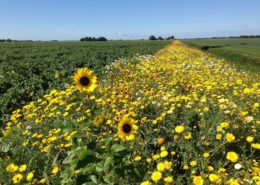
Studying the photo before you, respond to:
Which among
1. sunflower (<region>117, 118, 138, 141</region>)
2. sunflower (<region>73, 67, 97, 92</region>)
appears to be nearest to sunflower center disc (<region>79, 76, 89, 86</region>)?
sunflower (<region>73, 67, 97, 92</region>)

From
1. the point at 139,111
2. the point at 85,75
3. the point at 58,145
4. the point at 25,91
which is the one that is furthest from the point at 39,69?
the point at 85,75

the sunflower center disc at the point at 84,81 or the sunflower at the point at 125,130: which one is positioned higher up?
the sunflower center disc at the point at 84,81

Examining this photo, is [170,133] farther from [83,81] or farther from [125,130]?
[83,81]

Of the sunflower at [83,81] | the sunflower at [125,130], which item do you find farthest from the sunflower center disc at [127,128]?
the sunflower at [83,81]

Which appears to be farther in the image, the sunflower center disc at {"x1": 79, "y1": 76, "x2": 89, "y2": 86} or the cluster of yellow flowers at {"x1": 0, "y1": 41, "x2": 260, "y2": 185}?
the cluster of yellow flowers at {"x1": 0, "y1": 41, "x2": 260, "y2": 185}

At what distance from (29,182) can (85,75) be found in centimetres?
141

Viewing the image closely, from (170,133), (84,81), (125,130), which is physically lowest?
(170,133)

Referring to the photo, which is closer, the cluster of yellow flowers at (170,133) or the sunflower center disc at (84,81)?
the sunflower center disc at (84,81)

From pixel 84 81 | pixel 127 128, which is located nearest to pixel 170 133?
pixel 127 128

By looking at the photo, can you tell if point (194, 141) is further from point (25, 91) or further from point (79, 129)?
point (25, 91)

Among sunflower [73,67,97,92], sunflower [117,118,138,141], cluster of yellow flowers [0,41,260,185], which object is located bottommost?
cluster of yellow flowers [0,41,260,185]

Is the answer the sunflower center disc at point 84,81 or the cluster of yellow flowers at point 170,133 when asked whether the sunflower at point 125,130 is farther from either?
the sunflower center disc at point 84,81

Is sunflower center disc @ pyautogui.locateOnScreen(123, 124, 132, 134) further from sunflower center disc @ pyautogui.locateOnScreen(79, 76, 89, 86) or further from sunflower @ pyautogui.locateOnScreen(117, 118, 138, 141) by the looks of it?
sunflower center disc @ pyautogui.locateOnScreen(79, 76, 89, 86)

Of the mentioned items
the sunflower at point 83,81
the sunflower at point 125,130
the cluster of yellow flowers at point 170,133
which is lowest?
the cluster of yellow flowers at point 170,133
